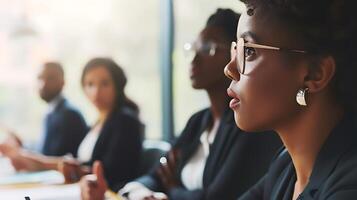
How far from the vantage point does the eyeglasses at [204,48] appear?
1.39m

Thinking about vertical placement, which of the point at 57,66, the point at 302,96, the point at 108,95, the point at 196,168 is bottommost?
the point at 196,168

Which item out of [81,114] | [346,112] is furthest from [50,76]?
[346,112]

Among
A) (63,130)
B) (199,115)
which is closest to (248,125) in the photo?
(199,115)

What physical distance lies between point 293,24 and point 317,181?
0.23m

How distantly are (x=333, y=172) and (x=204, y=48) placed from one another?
28.1 inches

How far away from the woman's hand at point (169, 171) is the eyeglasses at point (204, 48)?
0.30m

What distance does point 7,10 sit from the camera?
6.53 ft

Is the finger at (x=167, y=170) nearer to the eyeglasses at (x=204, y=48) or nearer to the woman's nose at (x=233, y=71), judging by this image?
the eyeglasses at (x=204, y=48)

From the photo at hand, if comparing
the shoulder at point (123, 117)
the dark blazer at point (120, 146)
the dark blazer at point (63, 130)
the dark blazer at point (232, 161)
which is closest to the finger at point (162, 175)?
the dark blazer at point (232, 161)

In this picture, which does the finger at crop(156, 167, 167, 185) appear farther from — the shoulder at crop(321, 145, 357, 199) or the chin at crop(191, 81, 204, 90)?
the shoulder at crop(321, 145, 357, 199)

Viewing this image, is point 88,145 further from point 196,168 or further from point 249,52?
point 249,52

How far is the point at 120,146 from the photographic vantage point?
1.88 meters

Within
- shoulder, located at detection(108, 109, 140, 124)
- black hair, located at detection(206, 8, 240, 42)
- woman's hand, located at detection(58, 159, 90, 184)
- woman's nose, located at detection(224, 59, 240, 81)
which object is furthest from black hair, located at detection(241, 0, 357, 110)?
shoulder, located at detection(108, 109, 140, 124)

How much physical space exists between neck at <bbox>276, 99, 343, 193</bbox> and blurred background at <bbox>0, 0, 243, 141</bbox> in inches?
43.2
